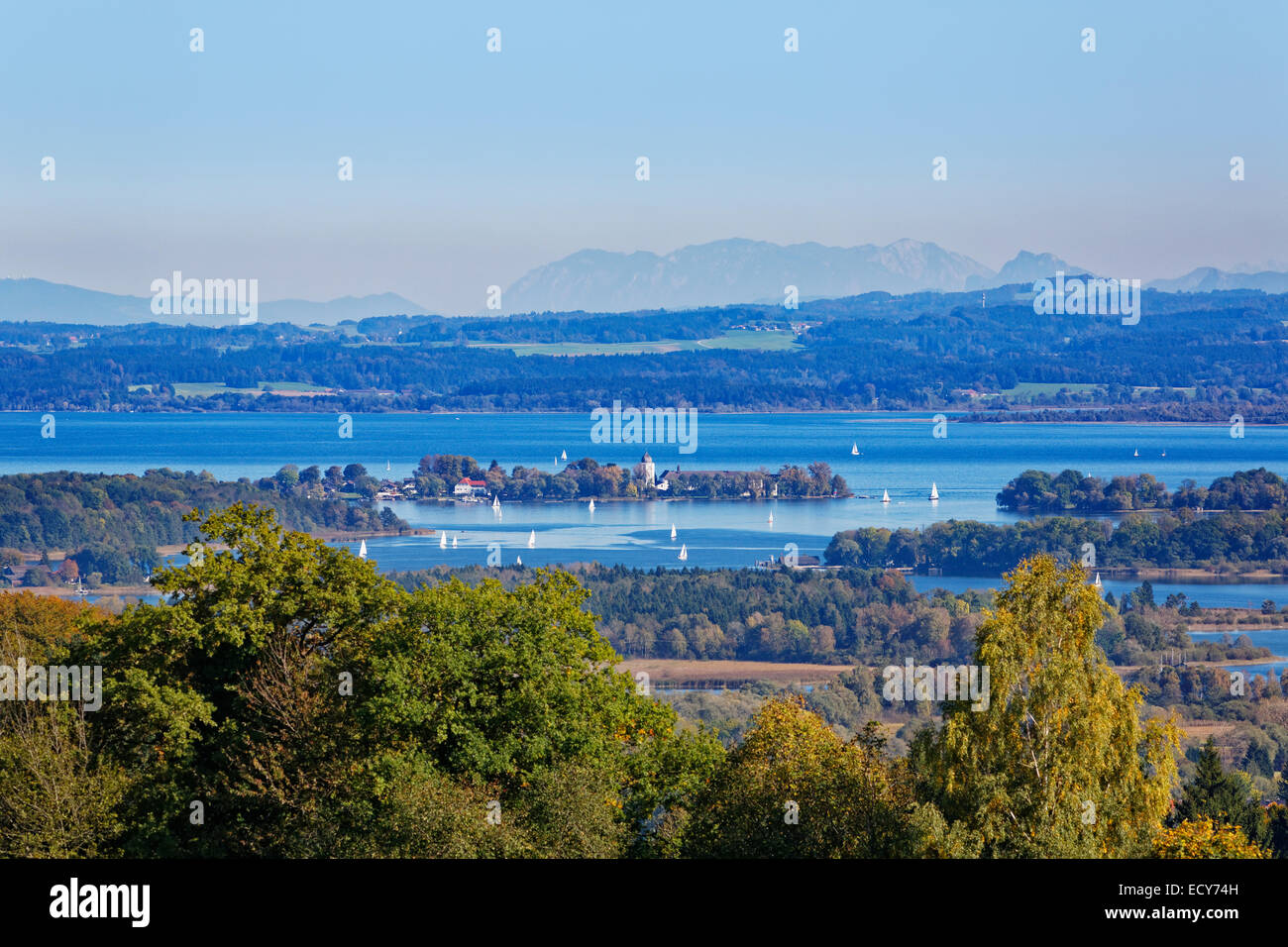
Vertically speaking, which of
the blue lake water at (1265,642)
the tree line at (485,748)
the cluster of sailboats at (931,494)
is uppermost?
the tree line at (485,748)

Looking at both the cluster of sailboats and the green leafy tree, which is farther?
the cluster of sailboats

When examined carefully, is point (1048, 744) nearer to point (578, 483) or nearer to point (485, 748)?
point (485, 748)

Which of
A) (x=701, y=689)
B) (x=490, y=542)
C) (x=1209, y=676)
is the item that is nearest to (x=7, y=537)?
(x=490, y=542)

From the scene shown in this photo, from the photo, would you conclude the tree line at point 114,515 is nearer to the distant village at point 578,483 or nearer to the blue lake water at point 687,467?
the blue lake water at point 687,467

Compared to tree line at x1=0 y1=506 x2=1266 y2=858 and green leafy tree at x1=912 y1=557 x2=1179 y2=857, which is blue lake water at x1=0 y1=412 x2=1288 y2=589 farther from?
green leafy tree at x1=912 y1=557 x2=1179 y2=857

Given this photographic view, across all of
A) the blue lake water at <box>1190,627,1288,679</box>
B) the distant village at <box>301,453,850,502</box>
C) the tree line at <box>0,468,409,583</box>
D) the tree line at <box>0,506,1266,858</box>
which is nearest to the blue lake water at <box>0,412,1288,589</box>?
the distant village at <box>301,453,850,502</box>

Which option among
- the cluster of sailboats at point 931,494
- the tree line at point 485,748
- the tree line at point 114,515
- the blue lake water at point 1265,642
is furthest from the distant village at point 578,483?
the tree line at point 485,748
